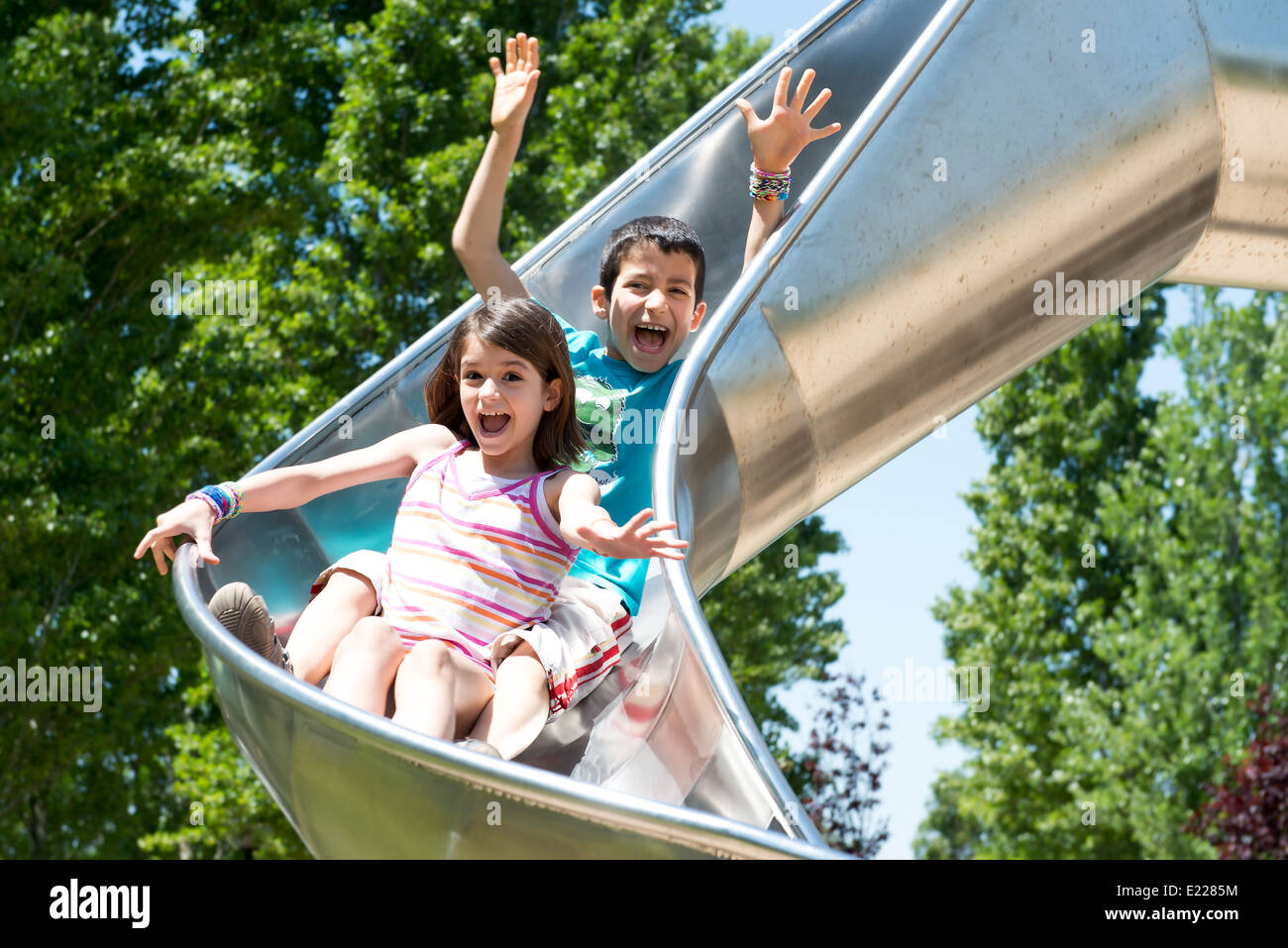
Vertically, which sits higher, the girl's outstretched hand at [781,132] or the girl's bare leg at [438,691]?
the girl's outstretched hand at [781,132]

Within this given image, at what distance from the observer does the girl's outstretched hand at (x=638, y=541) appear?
2457mm

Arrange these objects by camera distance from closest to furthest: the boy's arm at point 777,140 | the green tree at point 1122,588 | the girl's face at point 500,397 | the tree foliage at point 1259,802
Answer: the girl's face at point 500,397, the boy's arm at point 777,140, the tree foliage at point 1259,802, the green tree at point 1122,588

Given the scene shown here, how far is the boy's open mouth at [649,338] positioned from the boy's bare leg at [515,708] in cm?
113

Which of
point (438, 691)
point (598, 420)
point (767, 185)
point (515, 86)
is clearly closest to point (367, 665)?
point (438, 691)


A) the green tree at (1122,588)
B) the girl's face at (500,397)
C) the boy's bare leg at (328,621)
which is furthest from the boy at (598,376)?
the green tree at (1122,588)

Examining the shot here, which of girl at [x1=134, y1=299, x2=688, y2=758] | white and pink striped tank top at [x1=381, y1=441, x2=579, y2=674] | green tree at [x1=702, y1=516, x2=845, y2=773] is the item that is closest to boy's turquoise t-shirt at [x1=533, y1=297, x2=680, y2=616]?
girl at [x1=134, y1=299, x2=688, y2=758]

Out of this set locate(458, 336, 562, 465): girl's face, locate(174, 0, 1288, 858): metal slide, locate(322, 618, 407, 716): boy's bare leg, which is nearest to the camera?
locate(322, 618, 407, 716): boy's bare leg

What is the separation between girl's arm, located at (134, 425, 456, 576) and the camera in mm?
2852

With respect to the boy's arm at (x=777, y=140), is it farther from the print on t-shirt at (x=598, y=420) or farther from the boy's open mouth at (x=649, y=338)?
the print on t-shirt at (x=598, y=420)

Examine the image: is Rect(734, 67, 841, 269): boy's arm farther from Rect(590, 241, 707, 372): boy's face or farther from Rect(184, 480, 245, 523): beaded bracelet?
Rect(184, 480, 245, 523): beaded bracelet

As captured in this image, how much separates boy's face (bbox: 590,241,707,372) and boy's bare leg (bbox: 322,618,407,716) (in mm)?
1227

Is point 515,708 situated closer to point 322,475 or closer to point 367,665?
point 367,665
